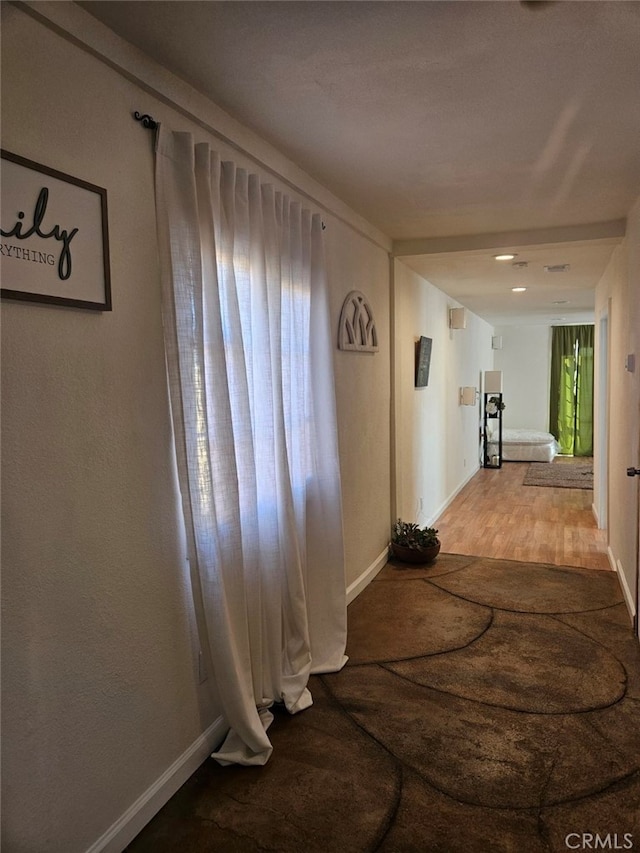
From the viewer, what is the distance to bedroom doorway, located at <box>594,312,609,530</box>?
16.6ft

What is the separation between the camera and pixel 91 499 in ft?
5.42

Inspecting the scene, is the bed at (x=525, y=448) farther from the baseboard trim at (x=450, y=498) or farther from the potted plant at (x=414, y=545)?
the potted plant at (x=414, y=545)

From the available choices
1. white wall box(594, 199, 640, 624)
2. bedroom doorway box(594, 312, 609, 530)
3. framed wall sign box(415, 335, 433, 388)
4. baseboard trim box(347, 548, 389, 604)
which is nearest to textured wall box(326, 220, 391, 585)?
baseboard trim box(347, 548, 389, 604)

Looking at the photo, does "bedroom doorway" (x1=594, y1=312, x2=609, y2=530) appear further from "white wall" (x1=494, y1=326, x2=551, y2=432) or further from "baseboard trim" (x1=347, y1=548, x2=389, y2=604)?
"white wall" (x1=494, y1=326, x2=551, y2=432)

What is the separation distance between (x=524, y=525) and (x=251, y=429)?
401 centimetres

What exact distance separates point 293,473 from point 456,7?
5.81ft

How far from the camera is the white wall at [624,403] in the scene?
3.22 meters

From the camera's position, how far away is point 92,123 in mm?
1656

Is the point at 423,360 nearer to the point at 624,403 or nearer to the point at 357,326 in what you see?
the point at 357,326

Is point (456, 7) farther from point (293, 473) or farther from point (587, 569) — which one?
point (587, 569)

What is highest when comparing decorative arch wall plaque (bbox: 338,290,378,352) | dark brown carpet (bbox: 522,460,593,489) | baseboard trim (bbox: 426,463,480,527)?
decorative arch wall plaque (bbox: 338,290,378,352)

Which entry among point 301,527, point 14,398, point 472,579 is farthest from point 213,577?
point 472,579

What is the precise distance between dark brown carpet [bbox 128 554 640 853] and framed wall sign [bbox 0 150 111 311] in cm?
162

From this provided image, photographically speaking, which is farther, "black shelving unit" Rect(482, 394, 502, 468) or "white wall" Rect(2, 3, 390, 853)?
"black shelving unit" Rect(482, 394, 502, 468)
